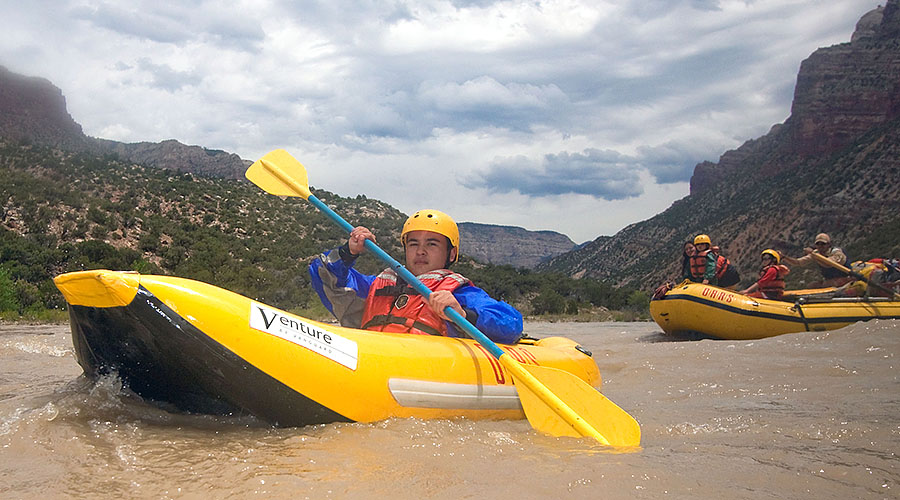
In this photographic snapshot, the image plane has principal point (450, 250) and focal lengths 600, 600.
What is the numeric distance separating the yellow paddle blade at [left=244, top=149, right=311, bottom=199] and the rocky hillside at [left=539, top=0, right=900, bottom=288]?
25.6 metres

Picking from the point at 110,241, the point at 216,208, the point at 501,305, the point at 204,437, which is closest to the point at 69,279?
the point at 204,437

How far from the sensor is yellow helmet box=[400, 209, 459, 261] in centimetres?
383

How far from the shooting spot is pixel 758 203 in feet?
122

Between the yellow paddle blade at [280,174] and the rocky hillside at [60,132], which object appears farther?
the rocky hillside at [60,132]

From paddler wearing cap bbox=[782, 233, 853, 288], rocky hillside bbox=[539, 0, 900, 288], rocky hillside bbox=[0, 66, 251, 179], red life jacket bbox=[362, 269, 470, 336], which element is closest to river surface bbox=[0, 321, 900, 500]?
red life jacket bbox=[362, 269, 470, 336]

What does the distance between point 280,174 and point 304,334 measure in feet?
7.63

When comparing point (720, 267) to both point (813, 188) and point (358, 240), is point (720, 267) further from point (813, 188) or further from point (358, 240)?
point (813, 188)

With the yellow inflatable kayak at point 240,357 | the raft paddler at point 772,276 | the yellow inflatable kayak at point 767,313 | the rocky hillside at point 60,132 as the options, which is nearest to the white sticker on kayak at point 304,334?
the yellow inflatable kayak at point 240,357

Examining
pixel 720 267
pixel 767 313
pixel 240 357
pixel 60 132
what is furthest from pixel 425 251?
pixel 60 132

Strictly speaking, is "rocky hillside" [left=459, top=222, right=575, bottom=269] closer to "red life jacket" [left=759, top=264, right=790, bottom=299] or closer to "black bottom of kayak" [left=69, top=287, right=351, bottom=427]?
"red life jacket" [left=759, top=264, right=790, bottom=299]

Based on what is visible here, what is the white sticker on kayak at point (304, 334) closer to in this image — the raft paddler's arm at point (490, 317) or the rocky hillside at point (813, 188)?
the raft paddler's arm at point (490, 317)

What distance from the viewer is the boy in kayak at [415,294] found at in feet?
11.4

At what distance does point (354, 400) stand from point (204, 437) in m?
0.61

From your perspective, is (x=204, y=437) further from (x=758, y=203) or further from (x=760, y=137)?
(x=760, y=137)
